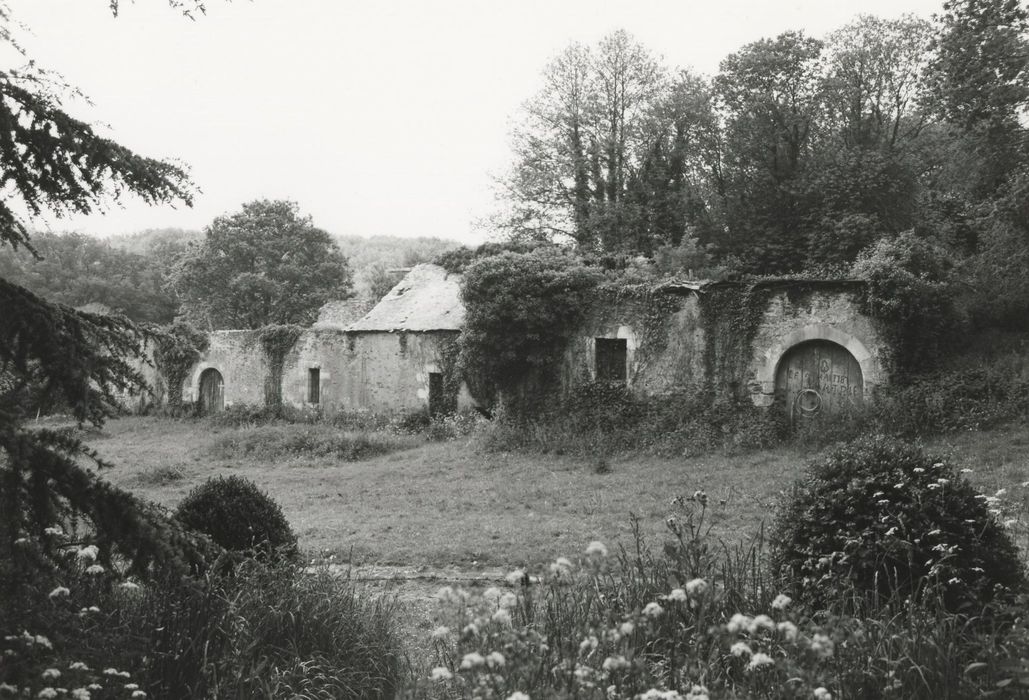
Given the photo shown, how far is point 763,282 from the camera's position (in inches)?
591

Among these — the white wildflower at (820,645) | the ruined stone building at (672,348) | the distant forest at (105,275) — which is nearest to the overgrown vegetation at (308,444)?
the ruined stone building at (672,348)

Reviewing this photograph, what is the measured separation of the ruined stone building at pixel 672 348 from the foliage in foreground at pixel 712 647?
10.7m

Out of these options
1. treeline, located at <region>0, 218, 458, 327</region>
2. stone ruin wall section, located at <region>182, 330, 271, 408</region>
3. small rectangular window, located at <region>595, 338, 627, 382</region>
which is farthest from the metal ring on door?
treeline, located at <region>0, 218, 458, 327</region>

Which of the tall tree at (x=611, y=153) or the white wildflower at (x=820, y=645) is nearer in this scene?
the white wildflower at (x=820, y=645)

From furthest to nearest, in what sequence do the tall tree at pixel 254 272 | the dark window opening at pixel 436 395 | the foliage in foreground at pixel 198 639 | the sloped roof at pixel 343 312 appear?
1. the tall tree at pixel 254 272
2. the sloped roof at pixel 343 312
3. the dark window opening at pixel 436 395
4. the foliage in foreground at pixel 198 639

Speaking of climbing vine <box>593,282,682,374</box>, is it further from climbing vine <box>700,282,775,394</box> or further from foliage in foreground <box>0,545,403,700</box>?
foliage in foreground <box>0,545,403,700</box>

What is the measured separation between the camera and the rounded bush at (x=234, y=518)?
636 centimetres

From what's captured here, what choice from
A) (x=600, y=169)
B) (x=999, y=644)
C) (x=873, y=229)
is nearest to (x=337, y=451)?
(x=999, y=644)

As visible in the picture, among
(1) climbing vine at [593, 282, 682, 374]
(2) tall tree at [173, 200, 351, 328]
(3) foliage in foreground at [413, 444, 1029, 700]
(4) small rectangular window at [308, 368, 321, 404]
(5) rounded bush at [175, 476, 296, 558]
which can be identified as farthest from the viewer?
(2) tall tree at [173, 200, 351, 328]

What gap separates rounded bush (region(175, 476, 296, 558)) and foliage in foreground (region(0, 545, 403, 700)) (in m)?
1.14

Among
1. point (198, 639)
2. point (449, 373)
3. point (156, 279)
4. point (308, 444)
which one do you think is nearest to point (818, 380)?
point (449, 373)

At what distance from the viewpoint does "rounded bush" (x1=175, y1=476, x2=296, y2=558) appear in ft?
20.9

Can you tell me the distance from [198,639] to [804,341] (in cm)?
1296

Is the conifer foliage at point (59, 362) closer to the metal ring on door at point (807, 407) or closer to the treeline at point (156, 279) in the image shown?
the metal ring on door at point (807, 407)
